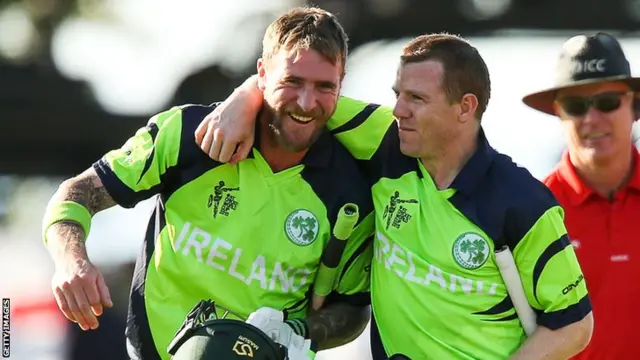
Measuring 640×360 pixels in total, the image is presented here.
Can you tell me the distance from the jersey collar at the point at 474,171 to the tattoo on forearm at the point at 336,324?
2.23 ft

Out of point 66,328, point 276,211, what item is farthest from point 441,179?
point 66,328

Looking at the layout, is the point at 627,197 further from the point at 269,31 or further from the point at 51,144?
the point at 51,144

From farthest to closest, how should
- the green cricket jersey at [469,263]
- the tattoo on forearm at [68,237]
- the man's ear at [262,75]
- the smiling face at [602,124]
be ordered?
the smiling face at [602,124], the man's ear at [262,75], the tattoo on forearm at [68,237], the green cricket jersey at [469,263]

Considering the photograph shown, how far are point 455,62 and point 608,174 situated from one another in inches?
31.7

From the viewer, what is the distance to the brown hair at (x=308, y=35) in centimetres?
598

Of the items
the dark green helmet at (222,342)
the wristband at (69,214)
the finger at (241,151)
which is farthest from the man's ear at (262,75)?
the dark green helmet at (222,342)

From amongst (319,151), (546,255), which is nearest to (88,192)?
(319,151)

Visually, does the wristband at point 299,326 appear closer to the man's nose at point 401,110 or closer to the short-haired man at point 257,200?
the short-haired man at point 257,200

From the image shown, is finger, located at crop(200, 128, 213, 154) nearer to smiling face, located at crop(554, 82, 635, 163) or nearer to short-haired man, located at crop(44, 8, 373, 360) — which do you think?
short-haired man, located at crop(44, 8, 373, 360)

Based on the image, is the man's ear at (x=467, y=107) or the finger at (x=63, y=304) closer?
the finger at (x=63, y=304)

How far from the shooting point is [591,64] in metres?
6.33

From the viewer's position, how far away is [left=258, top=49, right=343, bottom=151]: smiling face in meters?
5.94

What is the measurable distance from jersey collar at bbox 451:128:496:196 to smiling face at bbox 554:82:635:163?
1.65 ft

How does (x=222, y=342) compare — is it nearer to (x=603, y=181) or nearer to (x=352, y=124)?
(x=352, y=124)
